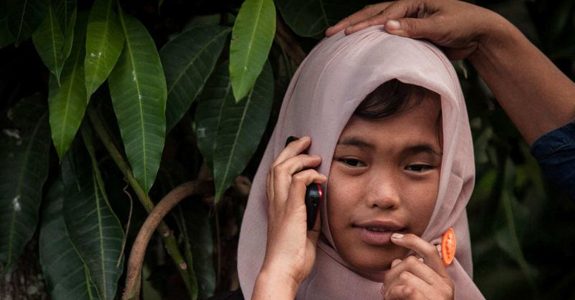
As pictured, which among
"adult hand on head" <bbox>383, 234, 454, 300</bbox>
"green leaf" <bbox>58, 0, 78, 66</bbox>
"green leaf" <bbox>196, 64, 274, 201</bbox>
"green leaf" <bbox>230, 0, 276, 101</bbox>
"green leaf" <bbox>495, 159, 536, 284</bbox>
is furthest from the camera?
"green leaf" <bbox>495, 159, 536, 284</bbox>

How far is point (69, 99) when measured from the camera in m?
2.50

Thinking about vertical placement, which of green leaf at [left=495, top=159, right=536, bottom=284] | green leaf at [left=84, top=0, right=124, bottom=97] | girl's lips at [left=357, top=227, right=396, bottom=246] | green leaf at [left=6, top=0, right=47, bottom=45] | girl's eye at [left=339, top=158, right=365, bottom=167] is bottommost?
green leaf at [left=495, top=159, right=536, bottom=284]

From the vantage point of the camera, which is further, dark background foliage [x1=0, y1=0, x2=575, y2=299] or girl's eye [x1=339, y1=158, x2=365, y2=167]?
dark background foliage [x1=0, y1=0, x2=575, y2=299]

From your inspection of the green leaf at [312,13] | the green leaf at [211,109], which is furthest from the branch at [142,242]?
the green leaf at [312,13]

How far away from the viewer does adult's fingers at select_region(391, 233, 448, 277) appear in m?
2.19

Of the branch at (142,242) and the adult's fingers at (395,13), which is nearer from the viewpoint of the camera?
the adult's fingers at (395,13)

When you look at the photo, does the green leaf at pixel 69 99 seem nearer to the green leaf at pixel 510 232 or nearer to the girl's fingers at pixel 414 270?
the girl's fingers at pixel 414 270

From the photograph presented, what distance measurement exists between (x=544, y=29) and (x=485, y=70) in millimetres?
902

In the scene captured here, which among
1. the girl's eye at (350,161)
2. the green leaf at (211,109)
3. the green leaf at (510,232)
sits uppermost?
the girl's eye at (350,161)

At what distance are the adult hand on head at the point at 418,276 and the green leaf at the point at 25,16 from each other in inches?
36.3

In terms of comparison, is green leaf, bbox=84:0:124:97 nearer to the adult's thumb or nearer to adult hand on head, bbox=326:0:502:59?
adult hand on head, bbox=326:0:502:59

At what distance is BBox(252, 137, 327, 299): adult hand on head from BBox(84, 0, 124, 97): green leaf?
1.42 ft

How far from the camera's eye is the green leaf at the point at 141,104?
2449mm

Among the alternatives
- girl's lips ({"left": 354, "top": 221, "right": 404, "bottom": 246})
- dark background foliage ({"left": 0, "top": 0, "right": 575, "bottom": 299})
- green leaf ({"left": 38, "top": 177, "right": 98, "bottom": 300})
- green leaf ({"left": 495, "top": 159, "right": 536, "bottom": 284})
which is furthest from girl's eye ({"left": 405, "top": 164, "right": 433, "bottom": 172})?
green leaf ({"left": 495, "top": 159, "right": 536, "bottom": 284})
